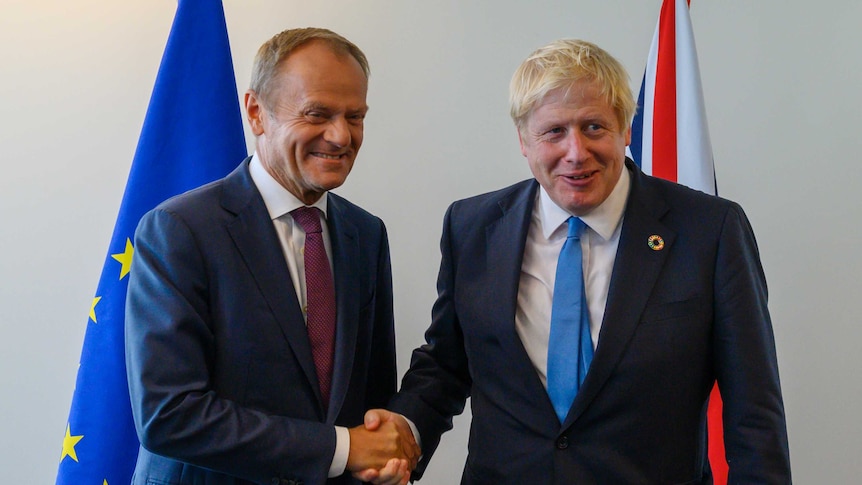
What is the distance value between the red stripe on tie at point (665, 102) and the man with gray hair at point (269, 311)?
50.9 inches

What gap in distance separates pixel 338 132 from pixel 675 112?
1465 millimetres

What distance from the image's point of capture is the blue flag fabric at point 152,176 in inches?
92.4

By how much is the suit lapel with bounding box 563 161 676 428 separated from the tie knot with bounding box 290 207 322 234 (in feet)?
2.14

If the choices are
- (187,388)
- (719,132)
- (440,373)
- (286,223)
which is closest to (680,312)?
(440,373)

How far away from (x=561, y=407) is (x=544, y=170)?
0.50 metres

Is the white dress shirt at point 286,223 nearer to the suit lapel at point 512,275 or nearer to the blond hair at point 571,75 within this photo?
the suit lapel at point 512,275

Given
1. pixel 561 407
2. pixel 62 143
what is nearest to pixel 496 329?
pixel 561 407

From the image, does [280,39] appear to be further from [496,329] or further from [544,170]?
[496,329]

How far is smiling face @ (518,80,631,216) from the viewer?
1.78 m

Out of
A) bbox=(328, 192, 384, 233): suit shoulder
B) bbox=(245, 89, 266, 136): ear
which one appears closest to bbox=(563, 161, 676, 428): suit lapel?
bbox=(328, 192, 384, 233): suit shoulder

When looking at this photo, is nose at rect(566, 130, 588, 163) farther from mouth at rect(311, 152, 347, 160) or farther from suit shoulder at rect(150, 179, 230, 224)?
suit shoulder at rect(150, 179, 230, 224)

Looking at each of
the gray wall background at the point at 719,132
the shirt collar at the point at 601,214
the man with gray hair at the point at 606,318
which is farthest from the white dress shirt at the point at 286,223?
the gray wall background at the point at 719,132

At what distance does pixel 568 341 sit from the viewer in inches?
69.4

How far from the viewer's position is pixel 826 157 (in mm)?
Result: 3279
